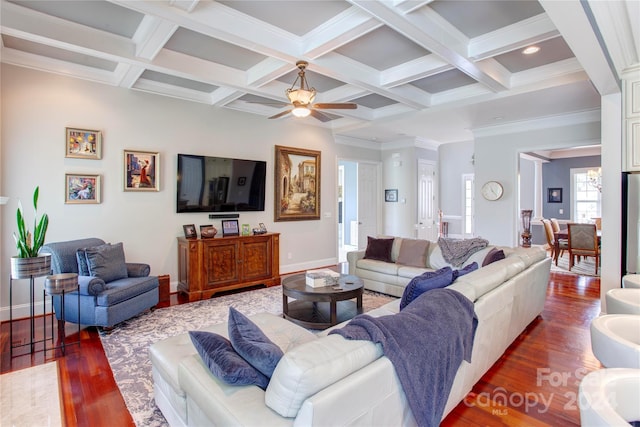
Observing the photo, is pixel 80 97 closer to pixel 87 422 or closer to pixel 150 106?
pixel 150 106

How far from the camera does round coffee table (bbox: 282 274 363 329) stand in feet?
10.8

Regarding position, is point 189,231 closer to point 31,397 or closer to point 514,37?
point 31,397

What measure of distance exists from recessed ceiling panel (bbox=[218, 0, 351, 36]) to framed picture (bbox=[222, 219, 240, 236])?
10.0 ft

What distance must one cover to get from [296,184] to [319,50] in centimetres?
317

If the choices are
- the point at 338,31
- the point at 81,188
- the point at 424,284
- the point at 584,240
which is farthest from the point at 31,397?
the point at 584,240

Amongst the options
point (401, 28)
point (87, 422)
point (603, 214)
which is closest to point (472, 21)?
point (401, 28)

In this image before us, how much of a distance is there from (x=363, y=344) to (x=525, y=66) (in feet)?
14.4

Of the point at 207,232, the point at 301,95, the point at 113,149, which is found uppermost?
the point at 301,95

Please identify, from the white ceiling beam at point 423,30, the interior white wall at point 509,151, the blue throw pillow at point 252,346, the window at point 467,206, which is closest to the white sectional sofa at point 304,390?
the blue throw pillow at point 252,346

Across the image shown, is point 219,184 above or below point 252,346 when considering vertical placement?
above

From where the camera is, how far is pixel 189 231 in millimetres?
4836

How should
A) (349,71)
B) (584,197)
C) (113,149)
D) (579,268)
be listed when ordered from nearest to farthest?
(349,71)
(113,149)
(579,268)
(584,197)

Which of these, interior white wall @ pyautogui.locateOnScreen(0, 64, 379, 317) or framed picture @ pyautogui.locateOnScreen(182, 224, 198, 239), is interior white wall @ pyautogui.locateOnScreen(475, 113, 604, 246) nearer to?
interior white wall @ pyautogui.locateOnScreen(0, 64, 379, 317)

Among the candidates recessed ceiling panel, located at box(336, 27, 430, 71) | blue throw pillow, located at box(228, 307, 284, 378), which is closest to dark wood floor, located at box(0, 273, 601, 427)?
blue throw pillow, located at box(228, 307, 284, 378)
